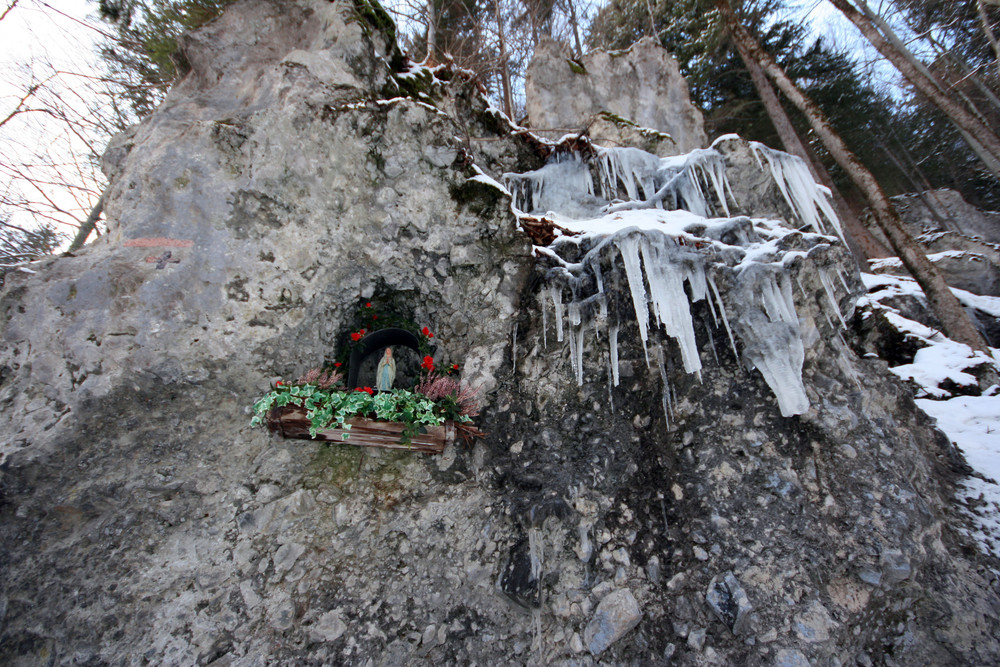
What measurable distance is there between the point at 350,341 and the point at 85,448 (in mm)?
2236

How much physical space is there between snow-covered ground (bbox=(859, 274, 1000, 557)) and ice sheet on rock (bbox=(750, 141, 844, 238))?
7.89ft

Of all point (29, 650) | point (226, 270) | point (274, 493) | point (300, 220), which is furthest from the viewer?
point (300, 220)

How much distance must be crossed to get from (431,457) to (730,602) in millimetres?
2616

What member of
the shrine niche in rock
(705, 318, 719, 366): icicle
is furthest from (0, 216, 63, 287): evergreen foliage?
(705, 318, 719, 366): icicle

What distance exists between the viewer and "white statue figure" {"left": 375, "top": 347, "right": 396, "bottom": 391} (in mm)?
4402

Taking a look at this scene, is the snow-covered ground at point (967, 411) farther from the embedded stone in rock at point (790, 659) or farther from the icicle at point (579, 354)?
the icicle at point (579, 354)

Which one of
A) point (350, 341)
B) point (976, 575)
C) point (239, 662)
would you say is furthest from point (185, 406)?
point (976, 575)

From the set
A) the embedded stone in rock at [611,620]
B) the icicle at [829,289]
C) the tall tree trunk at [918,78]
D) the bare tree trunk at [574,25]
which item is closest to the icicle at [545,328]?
the embedded stone in rock at [611,620]

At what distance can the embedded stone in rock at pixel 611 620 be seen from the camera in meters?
3.27

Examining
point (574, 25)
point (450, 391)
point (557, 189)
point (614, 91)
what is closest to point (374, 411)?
point (450, 391)

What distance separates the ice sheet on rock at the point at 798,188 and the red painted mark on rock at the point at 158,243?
22.6ft

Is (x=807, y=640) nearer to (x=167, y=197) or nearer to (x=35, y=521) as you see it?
(x=35, y=521)

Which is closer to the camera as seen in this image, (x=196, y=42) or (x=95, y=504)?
(x=95, y=504)

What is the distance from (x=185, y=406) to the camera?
3.85 m
